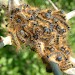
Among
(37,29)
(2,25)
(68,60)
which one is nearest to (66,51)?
(68,60)

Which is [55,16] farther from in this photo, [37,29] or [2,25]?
[2,25]

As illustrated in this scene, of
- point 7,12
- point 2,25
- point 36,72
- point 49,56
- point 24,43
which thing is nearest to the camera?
point 49,56

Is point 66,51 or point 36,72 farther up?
point 36,72

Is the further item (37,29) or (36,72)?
(36,72)

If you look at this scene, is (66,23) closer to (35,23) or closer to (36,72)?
(35,23)

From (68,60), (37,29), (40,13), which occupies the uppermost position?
(40,13)

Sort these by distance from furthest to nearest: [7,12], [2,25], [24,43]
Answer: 1. [2,25]
2. [7,12]
3. [24,43]
